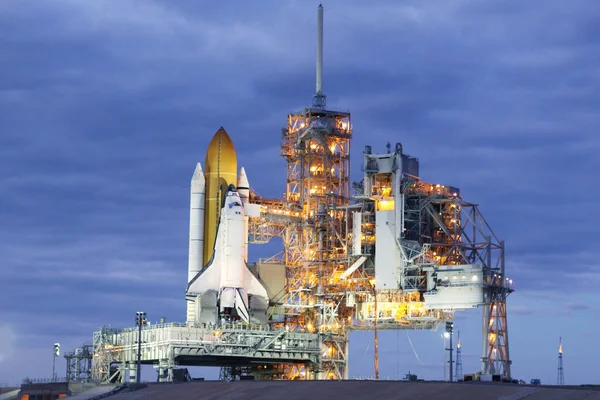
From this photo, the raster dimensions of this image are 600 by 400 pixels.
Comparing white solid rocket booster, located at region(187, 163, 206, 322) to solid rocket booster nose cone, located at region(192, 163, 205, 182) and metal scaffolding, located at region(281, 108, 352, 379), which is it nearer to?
solid rocket booster nose cone, located at region(192, 163, 205, 182)

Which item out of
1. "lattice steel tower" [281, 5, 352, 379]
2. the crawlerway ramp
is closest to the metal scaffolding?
"lattice steel tower" [281, 5, 352, 379]

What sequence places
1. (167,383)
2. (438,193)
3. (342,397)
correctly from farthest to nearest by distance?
1. (438,193)
2. (167,383)
3. (342,397)

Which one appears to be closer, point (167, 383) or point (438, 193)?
point (167, 383)

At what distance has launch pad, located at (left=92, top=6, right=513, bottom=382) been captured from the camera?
109 metres

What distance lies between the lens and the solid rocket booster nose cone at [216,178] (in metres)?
120

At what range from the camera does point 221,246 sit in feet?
378

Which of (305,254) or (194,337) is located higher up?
(305,254)

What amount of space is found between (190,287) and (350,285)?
52.5ft

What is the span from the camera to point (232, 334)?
4375 inches

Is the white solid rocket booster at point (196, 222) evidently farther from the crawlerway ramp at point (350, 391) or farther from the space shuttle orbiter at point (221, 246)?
the crawlerway ramp at point (350, 391)

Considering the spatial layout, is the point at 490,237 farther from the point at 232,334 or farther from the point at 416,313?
the point at 232,334

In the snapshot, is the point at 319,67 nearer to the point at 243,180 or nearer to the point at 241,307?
the point at 243,180

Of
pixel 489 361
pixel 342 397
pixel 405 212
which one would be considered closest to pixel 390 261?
pixel 405 212

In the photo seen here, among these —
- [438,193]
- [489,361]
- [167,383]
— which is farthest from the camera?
[438,193]
